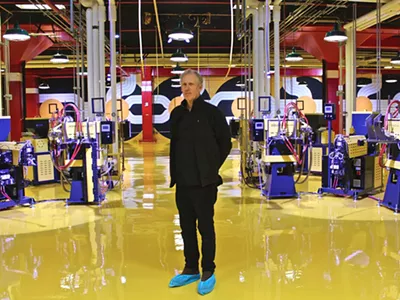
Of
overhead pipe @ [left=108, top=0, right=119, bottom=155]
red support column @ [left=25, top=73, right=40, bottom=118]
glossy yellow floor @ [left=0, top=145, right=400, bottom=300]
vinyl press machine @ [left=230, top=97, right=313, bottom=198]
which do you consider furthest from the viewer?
red support column @ [left=25, top=73, right=40, bottom=118]

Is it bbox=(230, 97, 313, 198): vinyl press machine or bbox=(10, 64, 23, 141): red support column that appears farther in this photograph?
bbox=(10, 64, 23, 141): red support column

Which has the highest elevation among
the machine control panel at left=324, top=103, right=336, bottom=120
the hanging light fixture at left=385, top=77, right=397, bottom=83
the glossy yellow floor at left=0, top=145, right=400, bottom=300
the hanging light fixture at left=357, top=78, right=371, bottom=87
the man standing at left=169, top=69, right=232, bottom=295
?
the hanging light fixture at left=385, top=77, right=397, bottom=83

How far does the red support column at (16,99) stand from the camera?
1329cm

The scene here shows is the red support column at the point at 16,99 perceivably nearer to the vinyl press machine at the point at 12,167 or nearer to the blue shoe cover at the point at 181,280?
the vinyl press machine at the point at 12,167

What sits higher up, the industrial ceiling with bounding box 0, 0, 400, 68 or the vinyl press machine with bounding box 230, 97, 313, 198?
the industrial ceiling with bounding box 0, 0, 400, 68

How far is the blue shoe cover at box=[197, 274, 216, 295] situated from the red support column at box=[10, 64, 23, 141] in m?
11.2

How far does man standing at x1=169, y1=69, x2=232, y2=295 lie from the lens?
343cm

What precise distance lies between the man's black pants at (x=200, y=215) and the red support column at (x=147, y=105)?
18160 mm

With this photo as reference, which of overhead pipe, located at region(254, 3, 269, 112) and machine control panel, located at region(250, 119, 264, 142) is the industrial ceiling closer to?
overhead pipe, located at region(254, 3, 269, 112)

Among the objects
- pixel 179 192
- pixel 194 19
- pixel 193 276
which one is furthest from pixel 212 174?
pixel 194 19

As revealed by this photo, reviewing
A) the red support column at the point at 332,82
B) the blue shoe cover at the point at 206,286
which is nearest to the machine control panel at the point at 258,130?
the blue shoe cover at the point at 206,286

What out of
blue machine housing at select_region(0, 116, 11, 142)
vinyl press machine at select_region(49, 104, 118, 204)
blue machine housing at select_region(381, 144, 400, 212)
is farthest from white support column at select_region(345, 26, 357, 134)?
blue machine housing at select_region(0, 116, 11, 142)

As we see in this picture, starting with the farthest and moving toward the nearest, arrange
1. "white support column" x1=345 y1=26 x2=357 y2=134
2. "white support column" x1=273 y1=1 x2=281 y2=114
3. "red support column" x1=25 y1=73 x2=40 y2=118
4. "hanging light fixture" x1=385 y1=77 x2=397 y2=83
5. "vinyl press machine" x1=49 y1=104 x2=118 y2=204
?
1. "hanging light fixture" x1=385 y1=77 x2=397 y2=83
2. "red support column" x1=25 y1=73 x2=40 y2=118
3. "white support column" x1=345 y1=26 x2=357 y2=134
4. "white support column" x1=273 y1=1 x2=281 y2=114
5. "vinyl press machine" x1=49 y1=104 x2=118 y2=204

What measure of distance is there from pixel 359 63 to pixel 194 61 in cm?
680
